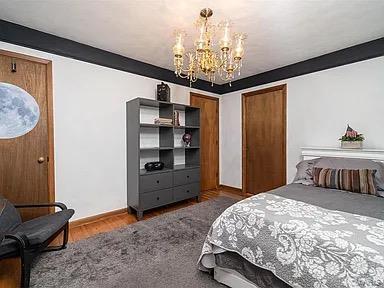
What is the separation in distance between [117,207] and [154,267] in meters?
1.56

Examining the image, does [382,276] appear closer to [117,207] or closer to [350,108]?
[350,108]

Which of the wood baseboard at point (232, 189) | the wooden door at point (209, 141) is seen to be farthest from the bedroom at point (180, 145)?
the wooden door at point (209, 141)

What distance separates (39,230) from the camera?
1.64m

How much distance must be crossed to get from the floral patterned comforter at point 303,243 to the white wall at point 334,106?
1.95m

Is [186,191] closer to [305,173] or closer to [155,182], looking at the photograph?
[155,182]

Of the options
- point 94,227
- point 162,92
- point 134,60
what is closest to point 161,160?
point 162,92

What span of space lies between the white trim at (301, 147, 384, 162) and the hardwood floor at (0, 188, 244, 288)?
1.55 meters

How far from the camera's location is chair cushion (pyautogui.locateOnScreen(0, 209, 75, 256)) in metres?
1.51

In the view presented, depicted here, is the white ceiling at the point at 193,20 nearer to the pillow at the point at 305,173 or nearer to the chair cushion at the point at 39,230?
the pillow at the point at 305,173

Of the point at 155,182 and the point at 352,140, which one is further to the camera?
the point at 155,182

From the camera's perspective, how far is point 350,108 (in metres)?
2.80

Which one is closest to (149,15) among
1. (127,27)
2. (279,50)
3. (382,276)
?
(127,27)

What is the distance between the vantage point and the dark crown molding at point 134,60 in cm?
225

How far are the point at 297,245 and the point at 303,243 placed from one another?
0.04 m
